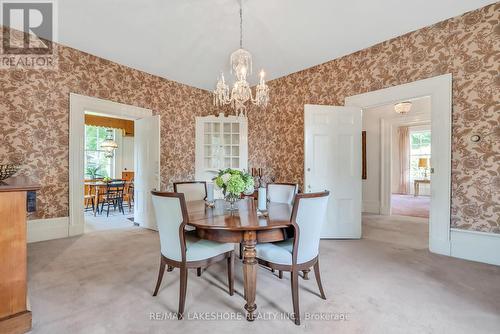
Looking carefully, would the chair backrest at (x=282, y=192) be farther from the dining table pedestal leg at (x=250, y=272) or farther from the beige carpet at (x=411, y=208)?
the beige carpet at (x=411, y=208)

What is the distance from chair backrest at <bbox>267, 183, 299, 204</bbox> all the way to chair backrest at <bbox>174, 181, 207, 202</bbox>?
88cm

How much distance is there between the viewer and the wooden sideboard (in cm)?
151

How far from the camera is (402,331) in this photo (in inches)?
63.2

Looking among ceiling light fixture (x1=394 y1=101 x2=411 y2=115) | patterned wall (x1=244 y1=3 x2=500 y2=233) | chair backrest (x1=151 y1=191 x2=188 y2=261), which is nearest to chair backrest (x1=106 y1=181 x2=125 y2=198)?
chair backrest (x1=151 y1=191 x2=188 y2=261)

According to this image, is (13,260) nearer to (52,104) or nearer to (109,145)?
(52,104)

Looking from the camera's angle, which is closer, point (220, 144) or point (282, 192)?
point (282, 192)

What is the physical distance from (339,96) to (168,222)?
3.36 meters

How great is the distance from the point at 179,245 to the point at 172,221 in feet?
0.62

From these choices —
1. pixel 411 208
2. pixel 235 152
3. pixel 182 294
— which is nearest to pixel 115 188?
pixel 235 152

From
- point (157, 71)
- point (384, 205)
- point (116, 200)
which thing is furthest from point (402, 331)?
point (116, 200)

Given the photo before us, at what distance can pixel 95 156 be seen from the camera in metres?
7.84

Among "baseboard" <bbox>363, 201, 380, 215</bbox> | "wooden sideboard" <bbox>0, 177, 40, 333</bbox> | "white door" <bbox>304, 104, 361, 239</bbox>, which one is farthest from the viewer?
"baseboard" <bbox>363, 201, 380, 215</bbox>

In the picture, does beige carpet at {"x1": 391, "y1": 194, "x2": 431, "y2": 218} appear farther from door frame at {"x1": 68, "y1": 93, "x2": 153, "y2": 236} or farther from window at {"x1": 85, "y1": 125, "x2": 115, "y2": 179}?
window at {"x1": 85, "y1": 125, "x2": 115, "y2": 179}

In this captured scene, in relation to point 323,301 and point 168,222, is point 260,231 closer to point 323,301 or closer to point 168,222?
point 168,222
